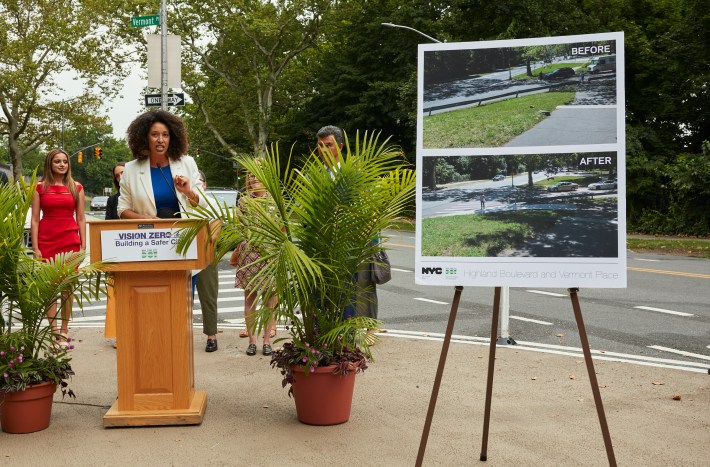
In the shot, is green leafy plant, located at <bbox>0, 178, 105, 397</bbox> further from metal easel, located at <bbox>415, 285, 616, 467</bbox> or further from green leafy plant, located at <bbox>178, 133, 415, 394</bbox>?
metal easel, located at <bbox>415, 285, 616, 467</bbox>

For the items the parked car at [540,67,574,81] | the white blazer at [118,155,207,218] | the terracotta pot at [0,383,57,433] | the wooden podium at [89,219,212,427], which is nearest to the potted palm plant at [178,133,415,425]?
the wooden podium at [89,219,212,427]

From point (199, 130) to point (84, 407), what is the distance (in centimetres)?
4979

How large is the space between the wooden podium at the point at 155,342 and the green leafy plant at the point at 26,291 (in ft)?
0.91

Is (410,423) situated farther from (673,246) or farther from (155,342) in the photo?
(673,246)

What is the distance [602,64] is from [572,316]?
6941 mm

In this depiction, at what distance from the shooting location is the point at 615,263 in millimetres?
4352

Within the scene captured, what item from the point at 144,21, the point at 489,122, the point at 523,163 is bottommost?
the point at 523,163

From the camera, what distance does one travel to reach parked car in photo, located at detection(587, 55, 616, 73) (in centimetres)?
442

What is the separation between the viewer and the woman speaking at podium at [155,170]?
5934 mm

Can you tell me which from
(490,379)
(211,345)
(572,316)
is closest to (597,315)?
(572,316)

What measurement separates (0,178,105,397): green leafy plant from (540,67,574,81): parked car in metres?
3.02

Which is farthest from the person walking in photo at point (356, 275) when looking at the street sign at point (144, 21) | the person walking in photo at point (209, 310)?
the street sign at point (144, 21)

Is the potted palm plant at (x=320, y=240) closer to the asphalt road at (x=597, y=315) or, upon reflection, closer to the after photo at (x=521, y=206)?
the after photo at (x=521, y=206)

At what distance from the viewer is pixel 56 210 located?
29.0ft
